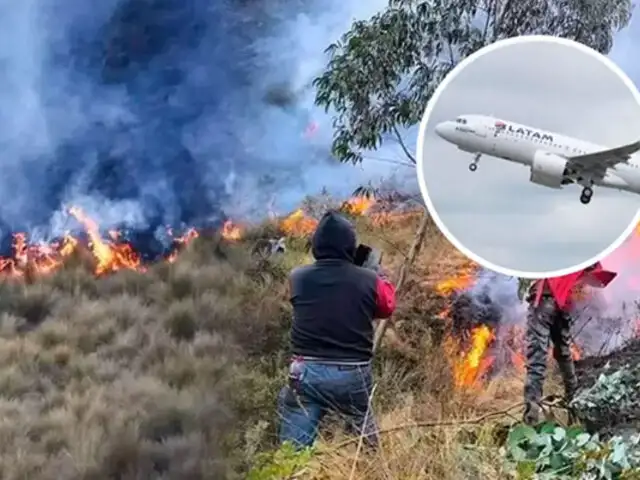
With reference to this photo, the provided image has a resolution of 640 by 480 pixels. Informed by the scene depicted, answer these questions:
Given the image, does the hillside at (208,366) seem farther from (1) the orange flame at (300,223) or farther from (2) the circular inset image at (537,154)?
(2) the circular inset image at (537,154)

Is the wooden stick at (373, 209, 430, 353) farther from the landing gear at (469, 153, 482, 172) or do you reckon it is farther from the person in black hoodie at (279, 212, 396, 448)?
the landing gear at (469, 153, 482, 172)

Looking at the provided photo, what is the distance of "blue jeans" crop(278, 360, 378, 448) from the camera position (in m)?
3.24

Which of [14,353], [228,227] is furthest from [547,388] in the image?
[14,353]

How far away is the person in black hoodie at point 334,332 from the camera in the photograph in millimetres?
3238

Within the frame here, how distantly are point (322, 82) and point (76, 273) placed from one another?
2.93 feet

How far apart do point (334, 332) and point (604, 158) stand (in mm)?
887

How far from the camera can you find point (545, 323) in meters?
3.37

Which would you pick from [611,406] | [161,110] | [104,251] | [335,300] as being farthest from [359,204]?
[611,406]

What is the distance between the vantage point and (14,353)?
3.25 m

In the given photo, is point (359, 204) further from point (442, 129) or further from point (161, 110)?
point (161, 110)

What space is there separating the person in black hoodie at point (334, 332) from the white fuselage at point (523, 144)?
1.40 feet

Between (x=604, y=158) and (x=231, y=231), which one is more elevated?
(x=604, y=158)

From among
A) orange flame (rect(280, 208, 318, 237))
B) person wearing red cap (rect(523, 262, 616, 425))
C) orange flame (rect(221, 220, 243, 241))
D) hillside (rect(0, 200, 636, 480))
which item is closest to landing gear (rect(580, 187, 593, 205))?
person wearing red cap (rect(523, 262, 616, 425))

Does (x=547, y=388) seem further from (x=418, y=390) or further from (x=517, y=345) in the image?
(x=418, y=390)
